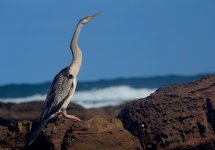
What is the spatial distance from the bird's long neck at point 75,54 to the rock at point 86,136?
1.97 metres

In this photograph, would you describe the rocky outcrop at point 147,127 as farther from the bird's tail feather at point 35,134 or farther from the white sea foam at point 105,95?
the white sea foam at point 105,95

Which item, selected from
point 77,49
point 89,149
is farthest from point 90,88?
point 89,149

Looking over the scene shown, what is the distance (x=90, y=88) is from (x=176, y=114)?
1411 inches

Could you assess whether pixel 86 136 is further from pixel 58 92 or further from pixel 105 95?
pixel 105 95

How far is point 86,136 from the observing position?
1295 cm

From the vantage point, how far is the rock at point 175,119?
14.1m

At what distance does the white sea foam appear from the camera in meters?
40.3

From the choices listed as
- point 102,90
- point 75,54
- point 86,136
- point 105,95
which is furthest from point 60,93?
point 102,90

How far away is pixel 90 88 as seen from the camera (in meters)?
50.1

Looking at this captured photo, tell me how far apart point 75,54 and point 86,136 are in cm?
313

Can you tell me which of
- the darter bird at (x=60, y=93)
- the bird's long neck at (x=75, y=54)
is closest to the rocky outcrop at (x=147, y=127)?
the darter bird at (x=60, y=93)

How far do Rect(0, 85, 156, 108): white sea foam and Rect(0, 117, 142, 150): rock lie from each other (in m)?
25.6

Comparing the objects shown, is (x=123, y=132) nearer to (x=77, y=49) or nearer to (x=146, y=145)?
(x=146, y=145)

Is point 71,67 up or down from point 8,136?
up
